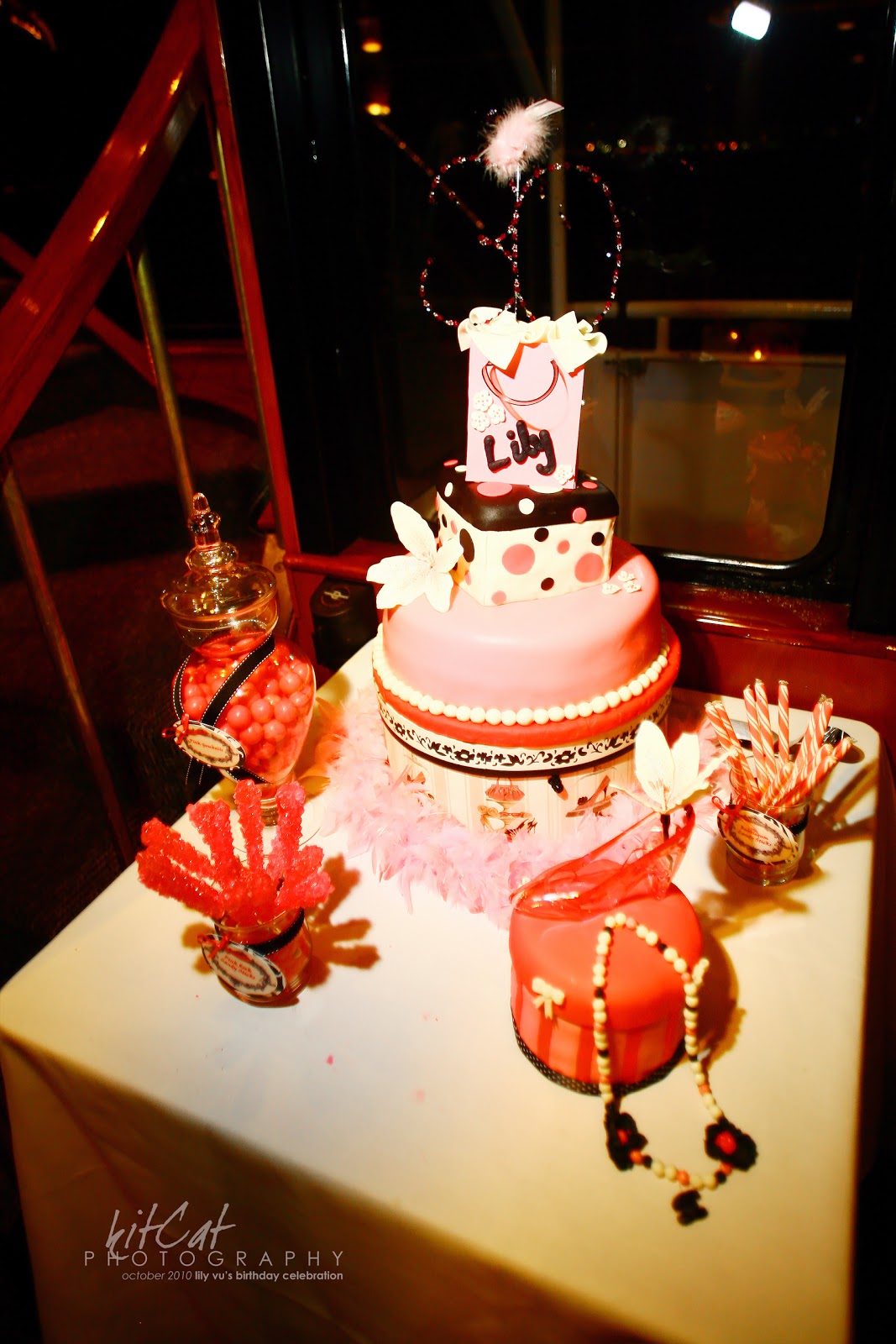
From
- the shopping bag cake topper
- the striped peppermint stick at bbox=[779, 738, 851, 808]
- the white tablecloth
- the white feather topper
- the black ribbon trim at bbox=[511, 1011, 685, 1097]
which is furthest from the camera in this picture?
the white feather topper

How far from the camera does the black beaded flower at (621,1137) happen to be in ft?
2.49

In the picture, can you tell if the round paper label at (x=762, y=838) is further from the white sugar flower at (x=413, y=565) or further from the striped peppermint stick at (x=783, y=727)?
the white sugar flower at (x=413, y=565)

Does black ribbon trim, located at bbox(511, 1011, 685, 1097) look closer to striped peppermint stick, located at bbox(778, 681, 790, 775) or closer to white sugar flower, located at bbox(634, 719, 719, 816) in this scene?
white sugar flower, located at bbox(634, 719, 719, 816)

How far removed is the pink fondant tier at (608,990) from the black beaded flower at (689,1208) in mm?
115

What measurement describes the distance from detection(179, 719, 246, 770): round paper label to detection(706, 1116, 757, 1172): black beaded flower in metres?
0.72

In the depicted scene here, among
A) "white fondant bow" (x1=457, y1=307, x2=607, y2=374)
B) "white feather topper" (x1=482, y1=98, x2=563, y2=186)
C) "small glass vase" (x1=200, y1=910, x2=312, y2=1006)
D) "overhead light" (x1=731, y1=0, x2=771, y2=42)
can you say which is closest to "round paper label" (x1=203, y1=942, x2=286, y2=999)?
"small glass vase" (x1=200, y1=910, x2=312, y2=1006)

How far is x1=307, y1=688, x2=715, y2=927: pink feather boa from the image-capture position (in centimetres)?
107

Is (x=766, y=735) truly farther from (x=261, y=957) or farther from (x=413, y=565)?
(x=261, y=957)

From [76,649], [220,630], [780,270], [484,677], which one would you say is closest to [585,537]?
[484,677]

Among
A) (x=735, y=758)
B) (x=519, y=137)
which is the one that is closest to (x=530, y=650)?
(x=735, y=758)

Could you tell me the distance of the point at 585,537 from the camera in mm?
1101

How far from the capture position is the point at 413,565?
1140mm

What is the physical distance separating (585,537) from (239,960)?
0.69 meters

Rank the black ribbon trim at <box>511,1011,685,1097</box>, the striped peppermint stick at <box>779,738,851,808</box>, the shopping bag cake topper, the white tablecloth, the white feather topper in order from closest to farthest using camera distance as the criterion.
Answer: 1. the white tablecloth
2. the black ribbon trim at <box>511,1011,685,1097</box>
3. the striped peppermint stick at <box>779,738,851,808</box>
4. the shopping bag cake topper
5. the white feather topper
